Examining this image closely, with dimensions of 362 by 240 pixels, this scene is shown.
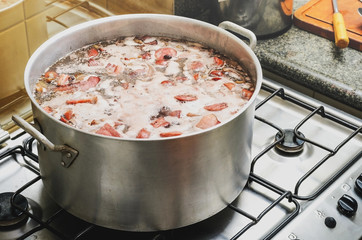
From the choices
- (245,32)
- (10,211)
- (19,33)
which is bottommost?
(10,211)

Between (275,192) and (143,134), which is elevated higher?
(143,134)

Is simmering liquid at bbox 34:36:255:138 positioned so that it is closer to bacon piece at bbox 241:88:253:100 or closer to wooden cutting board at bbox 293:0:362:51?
bacon piece at bbox 241:88:253:100

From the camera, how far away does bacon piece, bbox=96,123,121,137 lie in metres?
0.89

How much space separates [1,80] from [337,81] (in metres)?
0.85

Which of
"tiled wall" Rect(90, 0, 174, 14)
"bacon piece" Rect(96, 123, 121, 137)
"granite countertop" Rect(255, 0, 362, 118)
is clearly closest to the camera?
"bacon piece" Rect(96, 123, 121, 137)

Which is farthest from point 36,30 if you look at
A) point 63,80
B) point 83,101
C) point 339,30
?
point 339,30

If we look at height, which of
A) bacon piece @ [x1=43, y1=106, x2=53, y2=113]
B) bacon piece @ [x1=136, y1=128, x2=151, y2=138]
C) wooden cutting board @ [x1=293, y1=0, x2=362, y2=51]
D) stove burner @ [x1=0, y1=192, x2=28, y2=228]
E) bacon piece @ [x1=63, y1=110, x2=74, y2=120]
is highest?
bacon piece @ [x1=136, y1=128, x2=151, y2=138]

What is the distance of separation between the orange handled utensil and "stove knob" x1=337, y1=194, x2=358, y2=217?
582mm

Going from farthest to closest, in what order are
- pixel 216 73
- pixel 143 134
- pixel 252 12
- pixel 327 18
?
1. pixel 327 18
2. pixel 252 12
3. pixel 216 73
4. pixel 143 134

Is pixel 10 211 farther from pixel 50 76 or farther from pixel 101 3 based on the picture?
pixel 101 3

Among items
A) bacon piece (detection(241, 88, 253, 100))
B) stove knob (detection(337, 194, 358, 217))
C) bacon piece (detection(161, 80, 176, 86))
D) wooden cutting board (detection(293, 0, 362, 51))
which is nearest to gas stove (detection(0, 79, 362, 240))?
stove knob (detection(337, 194, 358, 217))

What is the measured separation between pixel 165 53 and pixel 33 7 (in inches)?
14.5

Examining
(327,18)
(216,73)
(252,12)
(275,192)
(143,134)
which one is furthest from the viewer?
(327,18)

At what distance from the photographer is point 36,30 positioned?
4.32ft
